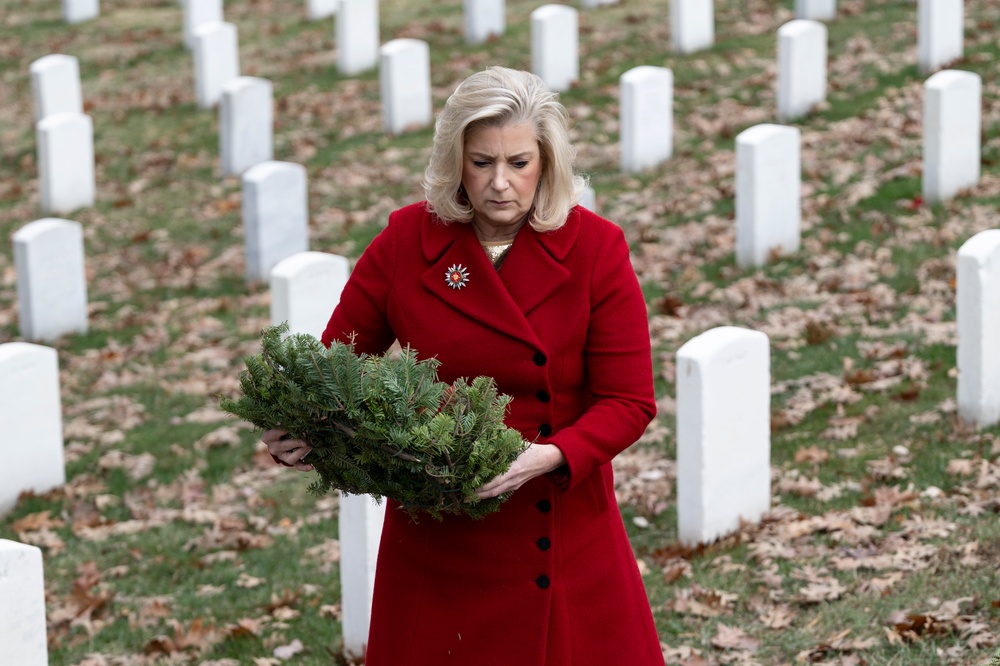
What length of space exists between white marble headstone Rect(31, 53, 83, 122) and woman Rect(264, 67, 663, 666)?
11.0 metres

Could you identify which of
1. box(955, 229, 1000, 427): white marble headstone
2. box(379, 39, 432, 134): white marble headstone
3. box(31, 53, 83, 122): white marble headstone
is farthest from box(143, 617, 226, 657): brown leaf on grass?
box(31, 53, 83, 122): white marble headstone

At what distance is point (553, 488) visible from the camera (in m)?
3.00

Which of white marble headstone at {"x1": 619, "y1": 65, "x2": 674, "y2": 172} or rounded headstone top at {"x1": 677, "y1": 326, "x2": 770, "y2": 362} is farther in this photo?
white marble headstone at {"x1": 619, "y1": 65, "x2": 674, "y2": 172}

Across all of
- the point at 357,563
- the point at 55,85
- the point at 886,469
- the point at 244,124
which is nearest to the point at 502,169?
the point at 357,563

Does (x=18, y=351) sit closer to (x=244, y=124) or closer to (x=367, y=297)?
(x=367, y=297)

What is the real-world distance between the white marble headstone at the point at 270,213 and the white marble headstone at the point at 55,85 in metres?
4.44

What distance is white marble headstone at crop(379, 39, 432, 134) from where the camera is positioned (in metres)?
12.2

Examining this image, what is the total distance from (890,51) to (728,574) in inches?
330

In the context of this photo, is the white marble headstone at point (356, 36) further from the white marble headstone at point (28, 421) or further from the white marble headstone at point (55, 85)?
the white marble headstone at point (28, 421)

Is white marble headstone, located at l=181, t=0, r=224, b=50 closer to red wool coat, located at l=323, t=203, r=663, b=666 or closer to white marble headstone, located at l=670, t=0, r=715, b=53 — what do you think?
white marble headstone, located at l=670, t=0, r=715, b=53

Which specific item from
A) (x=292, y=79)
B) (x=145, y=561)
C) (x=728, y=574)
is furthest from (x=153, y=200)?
(x=728, y=574)

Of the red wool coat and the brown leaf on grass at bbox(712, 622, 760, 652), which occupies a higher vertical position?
the red wool coat

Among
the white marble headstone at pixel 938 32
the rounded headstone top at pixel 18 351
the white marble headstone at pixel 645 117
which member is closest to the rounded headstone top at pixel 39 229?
the rounded headstone top at pixel 18 351

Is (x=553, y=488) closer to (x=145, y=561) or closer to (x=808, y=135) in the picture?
(x=145, y=561)
